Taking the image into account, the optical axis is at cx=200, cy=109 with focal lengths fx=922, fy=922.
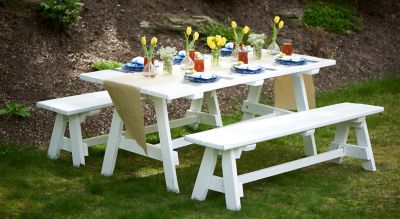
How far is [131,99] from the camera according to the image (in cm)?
695

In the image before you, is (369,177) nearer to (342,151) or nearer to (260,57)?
(342,151)

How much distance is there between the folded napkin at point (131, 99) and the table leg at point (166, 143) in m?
0.14

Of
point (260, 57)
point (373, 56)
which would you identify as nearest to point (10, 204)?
point (260, 57)

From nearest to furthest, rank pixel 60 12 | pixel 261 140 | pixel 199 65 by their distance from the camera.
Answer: pixel 261 140 < pixel 199 65 < pixel 60 12

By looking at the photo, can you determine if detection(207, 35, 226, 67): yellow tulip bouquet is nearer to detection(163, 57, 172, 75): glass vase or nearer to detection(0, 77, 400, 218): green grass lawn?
detection(163, 57, 172, 75): glass vase

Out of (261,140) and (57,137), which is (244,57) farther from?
(57,137)

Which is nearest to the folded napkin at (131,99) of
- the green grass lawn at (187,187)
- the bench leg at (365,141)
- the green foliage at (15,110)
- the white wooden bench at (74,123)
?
the green grass lawn at (187,187)

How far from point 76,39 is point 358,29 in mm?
3906

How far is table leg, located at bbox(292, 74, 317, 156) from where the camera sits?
800cm

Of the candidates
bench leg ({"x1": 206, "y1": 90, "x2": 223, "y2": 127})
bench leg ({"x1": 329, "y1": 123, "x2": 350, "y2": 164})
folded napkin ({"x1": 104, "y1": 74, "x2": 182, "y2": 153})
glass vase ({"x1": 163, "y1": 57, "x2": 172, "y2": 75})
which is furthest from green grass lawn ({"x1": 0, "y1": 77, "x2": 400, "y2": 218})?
glass vase ({"x1": 163, "y1": 57, "x2": 172, "y2": 75})

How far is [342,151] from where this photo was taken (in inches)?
301

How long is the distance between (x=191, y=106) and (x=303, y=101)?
A: 120 centimetres

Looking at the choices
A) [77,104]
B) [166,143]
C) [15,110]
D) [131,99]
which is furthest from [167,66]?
[15,110]

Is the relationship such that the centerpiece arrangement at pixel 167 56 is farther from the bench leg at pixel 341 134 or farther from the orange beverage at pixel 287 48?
the bench leg at pixel 341 134
